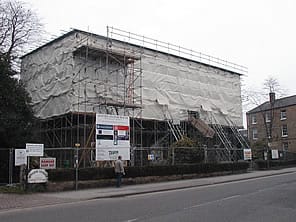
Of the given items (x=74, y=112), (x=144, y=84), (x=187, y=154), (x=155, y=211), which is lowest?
(x=155, y=211)

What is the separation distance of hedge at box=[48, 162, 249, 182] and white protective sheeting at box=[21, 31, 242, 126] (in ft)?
25.2

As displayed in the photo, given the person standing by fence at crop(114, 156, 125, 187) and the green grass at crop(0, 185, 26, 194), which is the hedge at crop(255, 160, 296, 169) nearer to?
the person standing by fence at crop(114, 156, 125, 187)

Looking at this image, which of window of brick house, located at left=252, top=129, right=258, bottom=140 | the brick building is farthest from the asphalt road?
window of brick house, located at left=252, top=129, right=258, bottom=140

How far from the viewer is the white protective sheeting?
29.7 m

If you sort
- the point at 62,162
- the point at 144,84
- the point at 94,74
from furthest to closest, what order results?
the point at 144,84 → the point at 94,74 → the point at 62,162

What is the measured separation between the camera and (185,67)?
3769 cm

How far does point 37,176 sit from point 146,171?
Answer: 7.12 m

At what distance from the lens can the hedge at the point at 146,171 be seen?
1908 centimetres

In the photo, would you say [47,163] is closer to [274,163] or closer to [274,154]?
[274,163]

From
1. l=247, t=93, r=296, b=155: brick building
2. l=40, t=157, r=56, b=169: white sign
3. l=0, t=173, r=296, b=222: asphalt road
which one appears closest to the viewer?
l=0, t=173, r=296, b=222: asphalt road

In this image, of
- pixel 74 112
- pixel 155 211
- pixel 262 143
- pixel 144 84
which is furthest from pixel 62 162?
pixel 262 143

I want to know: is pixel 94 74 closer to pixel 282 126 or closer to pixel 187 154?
pixel 187 154

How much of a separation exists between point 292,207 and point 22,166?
12.7m

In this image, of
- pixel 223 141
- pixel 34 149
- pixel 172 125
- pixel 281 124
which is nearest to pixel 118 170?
pixel 34 149
